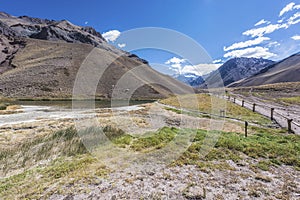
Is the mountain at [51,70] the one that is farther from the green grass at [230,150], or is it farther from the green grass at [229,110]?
the green grass at [230,150]

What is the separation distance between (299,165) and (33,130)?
59.1ft

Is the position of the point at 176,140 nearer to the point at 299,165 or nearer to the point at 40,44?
the point at 299,165

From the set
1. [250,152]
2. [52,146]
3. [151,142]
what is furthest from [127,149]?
[250,152]

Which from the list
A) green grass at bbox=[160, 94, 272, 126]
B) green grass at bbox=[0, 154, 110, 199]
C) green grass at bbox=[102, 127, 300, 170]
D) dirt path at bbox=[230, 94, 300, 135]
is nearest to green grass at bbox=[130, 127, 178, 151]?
green grass at bbox=[102, 127, 300, 170]

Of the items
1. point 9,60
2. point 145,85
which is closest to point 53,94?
point 145,85

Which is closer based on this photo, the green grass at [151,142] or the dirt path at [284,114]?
the green grass at [151,142]

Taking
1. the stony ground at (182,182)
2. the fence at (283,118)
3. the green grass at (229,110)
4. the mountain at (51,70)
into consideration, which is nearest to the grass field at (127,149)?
the stony ground at (182,182)

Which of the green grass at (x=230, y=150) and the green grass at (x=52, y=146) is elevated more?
the green grass at (x=52, y=146)

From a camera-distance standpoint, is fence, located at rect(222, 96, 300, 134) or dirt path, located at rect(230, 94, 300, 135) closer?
fence, located at rect(222, 96, 300, 134)

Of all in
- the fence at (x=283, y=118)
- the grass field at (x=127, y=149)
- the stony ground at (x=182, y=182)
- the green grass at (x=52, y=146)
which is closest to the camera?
the stony ground at (x=182, y=182)

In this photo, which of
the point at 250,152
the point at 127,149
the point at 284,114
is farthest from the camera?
the point at 284,114

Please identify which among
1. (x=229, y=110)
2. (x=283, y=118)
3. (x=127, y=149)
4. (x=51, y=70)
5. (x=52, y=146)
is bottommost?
(x=283, y=118)

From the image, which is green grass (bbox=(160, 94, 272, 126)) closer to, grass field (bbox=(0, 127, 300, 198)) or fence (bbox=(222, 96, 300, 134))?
fence (bbox=(222, 96, 300, 134))

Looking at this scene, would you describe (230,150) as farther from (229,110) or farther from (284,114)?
(229,110)
